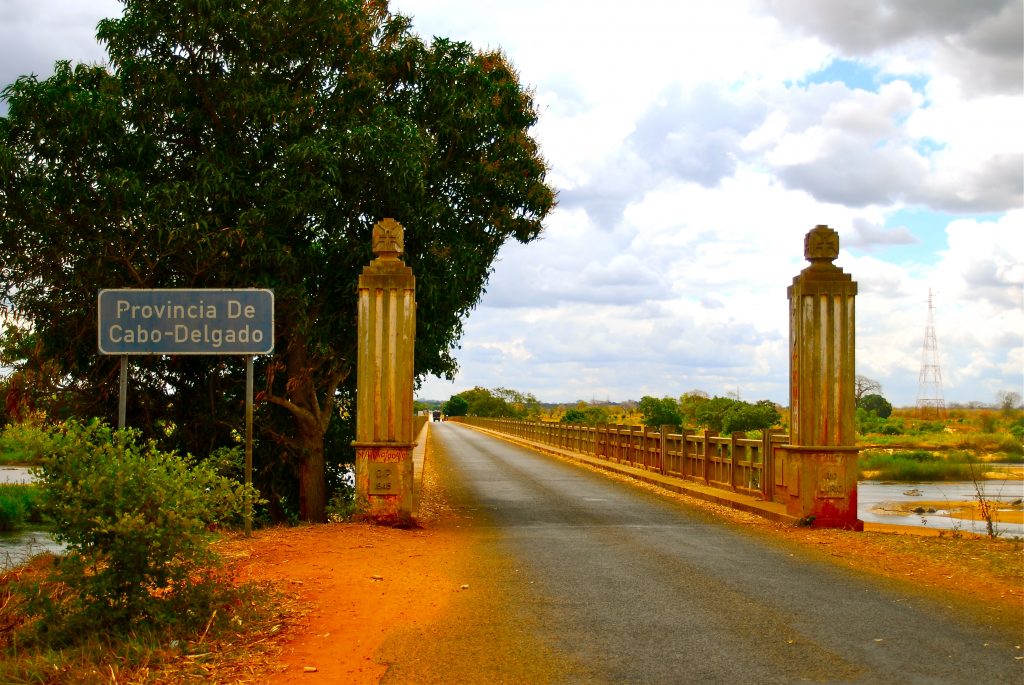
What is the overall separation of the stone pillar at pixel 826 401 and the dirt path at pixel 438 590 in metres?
0.54

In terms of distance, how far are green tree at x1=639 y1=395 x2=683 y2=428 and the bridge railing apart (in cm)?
2642

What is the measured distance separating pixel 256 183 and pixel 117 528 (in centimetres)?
1037

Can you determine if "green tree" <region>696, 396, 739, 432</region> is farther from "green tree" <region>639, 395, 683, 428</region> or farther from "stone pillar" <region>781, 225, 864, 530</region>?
"stone pillar" <region>781, 225, 864, 530</region>

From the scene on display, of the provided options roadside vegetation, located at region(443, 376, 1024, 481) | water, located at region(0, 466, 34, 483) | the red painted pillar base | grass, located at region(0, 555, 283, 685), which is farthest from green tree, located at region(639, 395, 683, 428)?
grass, located at region(0, 555, 283, 685)

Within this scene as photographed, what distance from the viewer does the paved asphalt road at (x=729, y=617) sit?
596 centimetres

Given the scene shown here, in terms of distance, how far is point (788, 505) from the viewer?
14008 mm

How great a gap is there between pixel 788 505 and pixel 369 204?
26.4ft

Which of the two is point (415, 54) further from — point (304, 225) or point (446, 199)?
point (304, 225)

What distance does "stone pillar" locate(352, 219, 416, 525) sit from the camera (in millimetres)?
12820

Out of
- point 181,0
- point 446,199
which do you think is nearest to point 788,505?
point 446,199

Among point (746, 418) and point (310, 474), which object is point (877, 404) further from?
point (310, 474)

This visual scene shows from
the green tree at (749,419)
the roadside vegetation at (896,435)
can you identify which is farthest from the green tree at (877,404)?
the green tree at (749,419)

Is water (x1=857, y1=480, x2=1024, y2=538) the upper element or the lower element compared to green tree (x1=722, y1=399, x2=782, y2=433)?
lower

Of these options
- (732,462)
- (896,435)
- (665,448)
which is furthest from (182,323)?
(896,435)
